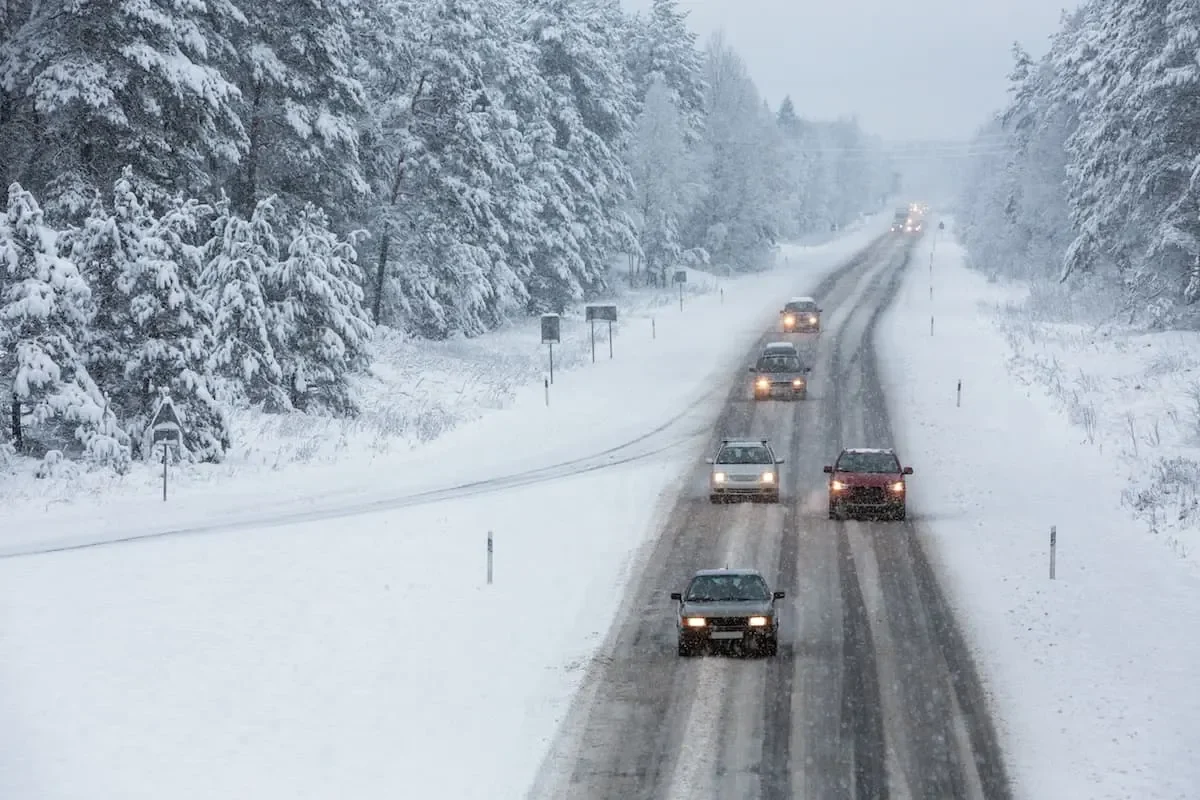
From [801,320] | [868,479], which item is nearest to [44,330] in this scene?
[868,479]

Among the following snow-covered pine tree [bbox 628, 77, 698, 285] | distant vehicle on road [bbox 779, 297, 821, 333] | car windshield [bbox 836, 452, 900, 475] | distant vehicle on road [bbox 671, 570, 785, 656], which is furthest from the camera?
snow-covered pine tree [bbox 628, 77, 698, 285]

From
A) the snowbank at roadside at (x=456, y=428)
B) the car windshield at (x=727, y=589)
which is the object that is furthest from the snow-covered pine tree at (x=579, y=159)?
the car windshield at (x=727, y=589)

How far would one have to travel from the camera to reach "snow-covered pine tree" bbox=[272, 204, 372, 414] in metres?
34.0

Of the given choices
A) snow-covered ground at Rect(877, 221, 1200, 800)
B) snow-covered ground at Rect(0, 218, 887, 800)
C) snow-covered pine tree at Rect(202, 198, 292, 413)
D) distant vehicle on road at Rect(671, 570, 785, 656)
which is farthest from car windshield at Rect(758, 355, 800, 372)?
distant vehicle on road at Rect(671, 570, 785, 656)

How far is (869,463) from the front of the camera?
28812mm

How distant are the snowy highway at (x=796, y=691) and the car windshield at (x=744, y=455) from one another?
149 centimetres

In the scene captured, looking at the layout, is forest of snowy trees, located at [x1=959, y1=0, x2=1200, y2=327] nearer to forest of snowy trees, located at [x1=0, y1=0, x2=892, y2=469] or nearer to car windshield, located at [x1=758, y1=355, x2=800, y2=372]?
car windshield, located at [x1=758, y1=355, x2=800, y2=372]

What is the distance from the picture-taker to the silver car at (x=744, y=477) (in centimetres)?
3005

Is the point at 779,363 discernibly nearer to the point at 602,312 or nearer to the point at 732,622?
the point at 602,312

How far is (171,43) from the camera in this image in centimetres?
3266

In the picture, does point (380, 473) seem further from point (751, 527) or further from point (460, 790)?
point (460, 790)

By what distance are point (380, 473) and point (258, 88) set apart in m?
14.7

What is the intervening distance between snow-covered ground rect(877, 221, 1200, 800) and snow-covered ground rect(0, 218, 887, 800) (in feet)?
20.9

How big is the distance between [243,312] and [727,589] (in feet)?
57.1
